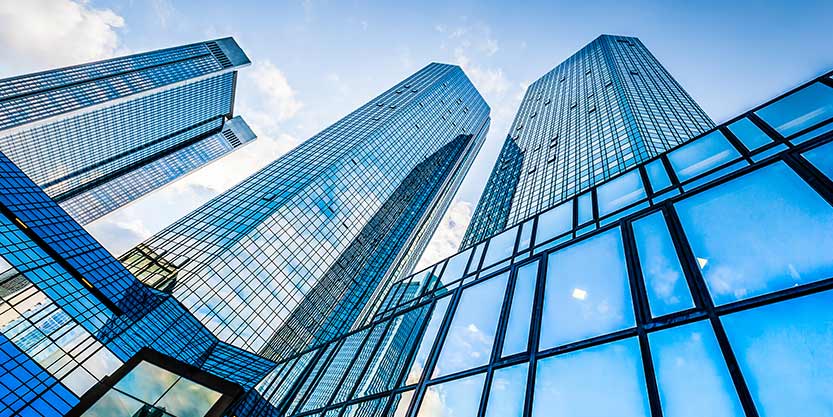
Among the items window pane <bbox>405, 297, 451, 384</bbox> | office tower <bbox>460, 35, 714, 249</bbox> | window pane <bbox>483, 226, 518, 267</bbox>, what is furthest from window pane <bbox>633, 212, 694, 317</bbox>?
office tower <bbox>460, 35, 714, 249</bbox>

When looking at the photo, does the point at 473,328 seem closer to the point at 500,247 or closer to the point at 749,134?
the point at 500,247

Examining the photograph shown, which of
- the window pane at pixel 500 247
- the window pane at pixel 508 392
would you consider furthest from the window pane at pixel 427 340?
the window pane at pixel 508 392

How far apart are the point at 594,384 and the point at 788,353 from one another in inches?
108

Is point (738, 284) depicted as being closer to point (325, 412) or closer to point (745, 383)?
point (745, 383)

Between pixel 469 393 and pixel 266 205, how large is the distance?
73.2m

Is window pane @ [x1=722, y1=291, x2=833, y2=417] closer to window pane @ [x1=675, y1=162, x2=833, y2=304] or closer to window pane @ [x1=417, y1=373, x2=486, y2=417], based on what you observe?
window pane @ [x1=675, y1=162, x2=833, y2=304]

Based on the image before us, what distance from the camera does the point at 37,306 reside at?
50.4 meters

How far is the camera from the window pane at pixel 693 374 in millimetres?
5117

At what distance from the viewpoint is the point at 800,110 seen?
9.47 meters

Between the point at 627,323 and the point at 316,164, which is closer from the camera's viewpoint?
the point at 627,323

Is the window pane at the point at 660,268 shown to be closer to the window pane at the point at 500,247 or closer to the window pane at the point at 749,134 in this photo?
the window pane at the point at 749,134

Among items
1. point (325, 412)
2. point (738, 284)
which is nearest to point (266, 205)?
point (325, 412)

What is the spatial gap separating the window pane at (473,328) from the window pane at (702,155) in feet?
20.2

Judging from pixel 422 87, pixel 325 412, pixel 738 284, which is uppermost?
pixel 422 87
